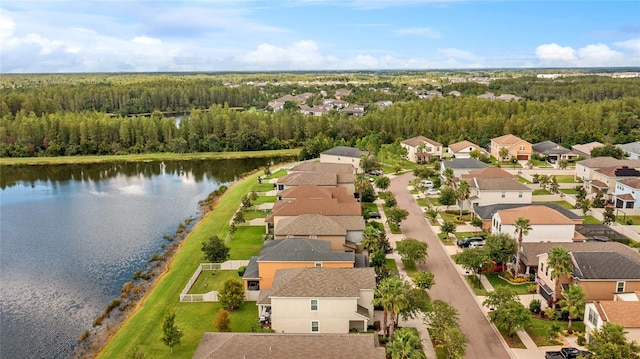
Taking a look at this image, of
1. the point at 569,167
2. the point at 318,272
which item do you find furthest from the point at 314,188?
the point at 569,167

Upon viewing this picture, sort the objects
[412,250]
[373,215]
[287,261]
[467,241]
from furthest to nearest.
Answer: [373,215], [467,241], [412,250], [287,261]

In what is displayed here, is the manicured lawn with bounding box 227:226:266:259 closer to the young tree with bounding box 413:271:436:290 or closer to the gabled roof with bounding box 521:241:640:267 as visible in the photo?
the young tree with bounding box 413:271:436:290

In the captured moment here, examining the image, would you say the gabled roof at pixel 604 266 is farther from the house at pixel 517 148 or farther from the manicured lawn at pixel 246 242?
the house at pixel 517 148

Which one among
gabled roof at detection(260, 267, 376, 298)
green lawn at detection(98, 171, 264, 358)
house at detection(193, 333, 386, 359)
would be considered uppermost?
gabled roof at detection(260, 267, 376, 298)

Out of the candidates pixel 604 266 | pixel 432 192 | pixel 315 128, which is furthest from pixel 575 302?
pixel 315 128

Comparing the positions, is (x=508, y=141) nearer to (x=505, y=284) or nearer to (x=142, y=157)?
(x=505, y=284)

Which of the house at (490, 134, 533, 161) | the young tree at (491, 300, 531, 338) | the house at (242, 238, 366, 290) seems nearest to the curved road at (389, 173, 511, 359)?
the young tree at (491, 300, 531, 338)

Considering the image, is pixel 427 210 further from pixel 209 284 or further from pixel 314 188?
pixel 209 284
